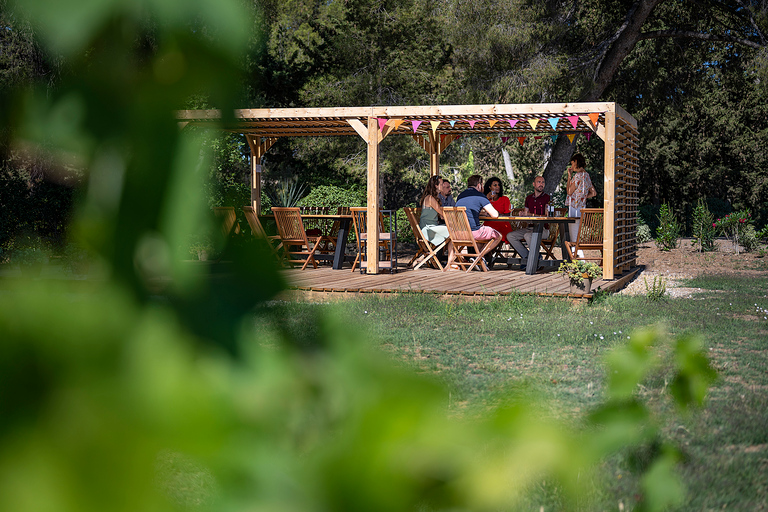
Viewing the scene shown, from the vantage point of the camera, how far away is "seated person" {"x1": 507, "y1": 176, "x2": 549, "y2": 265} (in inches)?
442

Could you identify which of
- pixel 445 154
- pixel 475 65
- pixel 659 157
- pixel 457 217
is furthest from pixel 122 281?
pixel 659 157

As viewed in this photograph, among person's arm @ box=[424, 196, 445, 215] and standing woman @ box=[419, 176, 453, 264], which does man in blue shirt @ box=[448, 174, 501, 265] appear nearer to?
person's arm @ box=[424, 196, 445, 215]

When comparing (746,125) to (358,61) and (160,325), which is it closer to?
(358,61)

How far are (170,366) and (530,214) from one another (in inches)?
462

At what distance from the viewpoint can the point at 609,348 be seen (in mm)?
5297

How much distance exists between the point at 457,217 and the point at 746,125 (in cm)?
2411

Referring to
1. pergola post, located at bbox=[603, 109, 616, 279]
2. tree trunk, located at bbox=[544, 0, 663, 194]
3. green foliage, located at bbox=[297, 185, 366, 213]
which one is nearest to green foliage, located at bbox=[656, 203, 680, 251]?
tree trunk, located at bbox=[544, 0, 663, 194]

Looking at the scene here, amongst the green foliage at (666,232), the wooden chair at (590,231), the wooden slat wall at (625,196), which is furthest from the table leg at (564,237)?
the green foliage at (666,232)

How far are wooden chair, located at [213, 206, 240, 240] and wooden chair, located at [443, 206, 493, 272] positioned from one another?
931 cm

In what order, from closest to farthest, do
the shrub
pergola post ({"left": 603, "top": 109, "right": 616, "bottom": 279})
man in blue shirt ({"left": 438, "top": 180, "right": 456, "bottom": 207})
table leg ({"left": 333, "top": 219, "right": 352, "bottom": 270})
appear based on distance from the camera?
pergola post ({"left": 603, "top": 109, "right": 616, "bottom": 279}) < table leg ({"left": 333, "top": 219, "right": 352, "bottom": 270}) < man in blue shirt ({"left": 438, "top": 180, "right": 456, "bottom": 207}) < the shrub

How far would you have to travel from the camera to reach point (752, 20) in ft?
48.7

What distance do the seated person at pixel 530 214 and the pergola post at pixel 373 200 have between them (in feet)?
7.70

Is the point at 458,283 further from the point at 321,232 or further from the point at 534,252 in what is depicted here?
the point at 321,232

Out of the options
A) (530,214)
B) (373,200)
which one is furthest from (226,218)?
(530,214)
